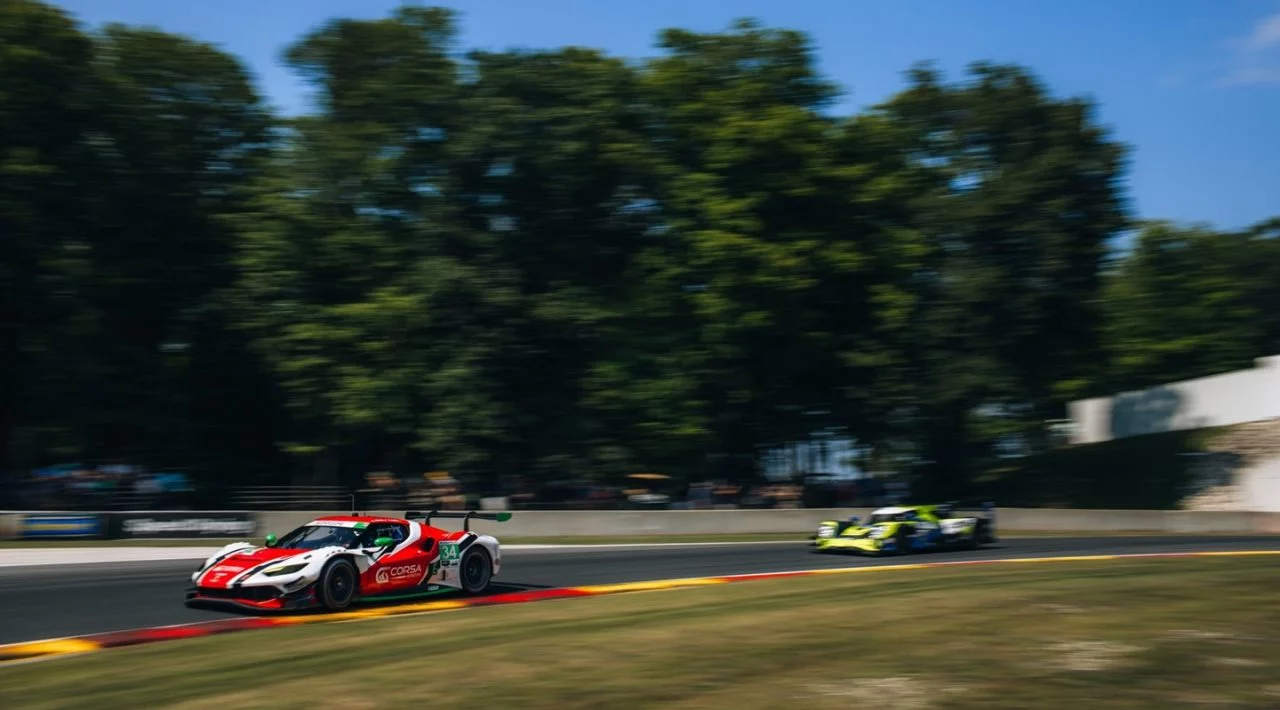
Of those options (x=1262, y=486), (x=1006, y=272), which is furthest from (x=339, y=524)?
(x=1262, y=486)

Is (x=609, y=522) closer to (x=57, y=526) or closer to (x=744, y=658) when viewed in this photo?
(x=57, y=526)

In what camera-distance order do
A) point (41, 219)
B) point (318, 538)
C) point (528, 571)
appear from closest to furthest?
1. point (318, 538)
2. point (528, 571)
3. point (41, 219)

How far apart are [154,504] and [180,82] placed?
14702mm

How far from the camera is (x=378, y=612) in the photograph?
47.1 feet

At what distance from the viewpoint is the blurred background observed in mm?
33812

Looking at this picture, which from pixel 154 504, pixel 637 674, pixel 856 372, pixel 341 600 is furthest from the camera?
pixel 856 372

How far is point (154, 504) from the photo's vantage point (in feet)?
97.1

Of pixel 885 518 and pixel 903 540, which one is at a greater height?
pixel 885 518

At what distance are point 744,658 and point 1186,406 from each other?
42198 mm

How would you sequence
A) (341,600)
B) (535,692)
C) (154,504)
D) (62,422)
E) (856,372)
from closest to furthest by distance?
(535,692)
(341,600)
(154,504)
(62,422)
(856,372)

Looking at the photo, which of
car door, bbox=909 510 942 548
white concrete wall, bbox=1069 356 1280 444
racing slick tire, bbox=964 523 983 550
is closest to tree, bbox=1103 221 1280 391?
Result: white concrete wall, bbox=1069 356 1280 444

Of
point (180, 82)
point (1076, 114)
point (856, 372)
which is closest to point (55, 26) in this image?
point (180, 82)

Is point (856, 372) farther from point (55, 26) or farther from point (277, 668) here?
point (277, 668)

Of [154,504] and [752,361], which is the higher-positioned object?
[752,361]
